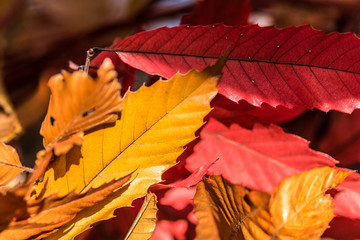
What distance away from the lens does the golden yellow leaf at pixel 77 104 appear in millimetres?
192

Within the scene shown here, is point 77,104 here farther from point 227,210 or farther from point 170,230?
point 170,230

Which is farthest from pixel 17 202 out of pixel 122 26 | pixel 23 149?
pixel 122 26

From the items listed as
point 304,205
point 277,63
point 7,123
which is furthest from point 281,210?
point 7,123

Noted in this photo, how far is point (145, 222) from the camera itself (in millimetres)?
245

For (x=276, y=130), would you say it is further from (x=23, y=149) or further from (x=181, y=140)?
(x=23, y=149)

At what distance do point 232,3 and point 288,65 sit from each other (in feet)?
0.44

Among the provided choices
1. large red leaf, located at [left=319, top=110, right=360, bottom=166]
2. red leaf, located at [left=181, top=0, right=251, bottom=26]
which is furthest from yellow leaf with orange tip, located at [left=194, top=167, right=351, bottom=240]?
large red leaf, located at [left=319, top=110, right=360, bottom=166]

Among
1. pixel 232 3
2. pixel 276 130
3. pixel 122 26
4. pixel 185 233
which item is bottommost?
pixel 185 233

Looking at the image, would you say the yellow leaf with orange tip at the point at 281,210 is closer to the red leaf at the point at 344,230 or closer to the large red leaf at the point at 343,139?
the red leaf at the point at 344,230

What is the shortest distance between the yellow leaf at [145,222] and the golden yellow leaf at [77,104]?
2.6 inches

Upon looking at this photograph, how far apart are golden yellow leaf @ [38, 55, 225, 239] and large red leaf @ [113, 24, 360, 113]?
5 centimetres

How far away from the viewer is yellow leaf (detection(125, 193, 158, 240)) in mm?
243

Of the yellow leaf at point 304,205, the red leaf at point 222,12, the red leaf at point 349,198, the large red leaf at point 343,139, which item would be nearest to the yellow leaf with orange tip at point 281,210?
the yellow leaf at point 304,205

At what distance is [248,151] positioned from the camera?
35 cm
